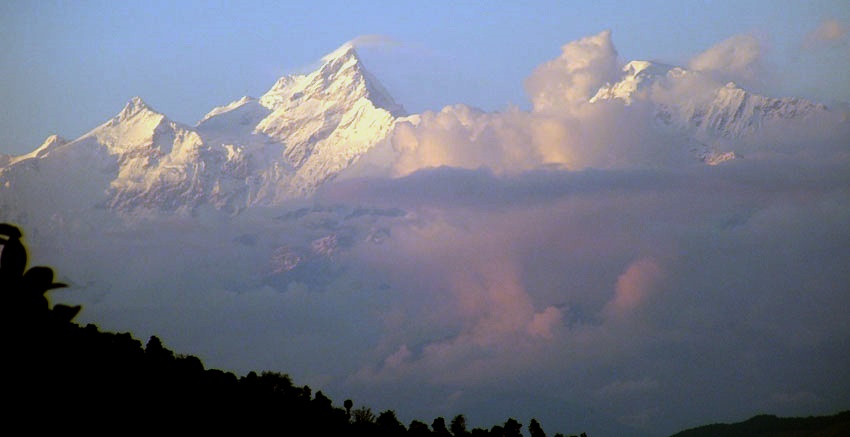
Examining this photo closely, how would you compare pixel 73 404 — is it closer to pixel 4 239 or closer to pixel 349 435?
pixel 4 239

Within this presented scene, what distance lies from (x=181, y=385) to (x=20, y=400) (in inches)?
5035

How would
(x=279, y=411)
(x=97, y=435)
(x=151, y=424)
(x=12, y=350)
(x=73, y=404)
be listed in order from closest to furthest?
1. (x=12, y=350)
2. (x=73, y=404)
3. (x=97, y=435)
4. (x=151, y=424)
5. (x=279, y=411)

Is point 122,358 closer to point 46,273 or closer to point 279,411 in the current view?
point 279,411

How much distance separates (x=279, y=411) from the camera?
18725 centimetres

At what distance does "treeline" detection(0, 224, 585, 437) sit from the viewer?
36969mm

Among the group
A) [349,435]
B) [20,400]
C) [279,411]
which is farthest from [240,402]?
[20,400]

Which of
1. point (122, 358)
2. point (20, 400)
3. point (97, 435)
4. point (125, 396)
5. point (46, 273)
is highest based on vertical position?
point (122, 358)

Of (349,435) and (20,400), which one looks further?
(349,435)

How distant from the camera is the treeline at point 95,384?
121 ft

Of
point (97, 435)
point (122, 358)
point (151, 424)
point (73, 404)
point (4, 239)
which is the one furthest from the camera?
point (122, 358)

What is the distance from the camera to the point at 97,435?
98250 mm

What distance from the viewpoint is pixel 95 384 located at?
111000 mm

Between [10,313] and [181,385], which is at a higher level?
[181,385]

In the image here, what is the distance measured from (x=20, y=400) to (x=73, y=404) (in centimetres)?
1099
